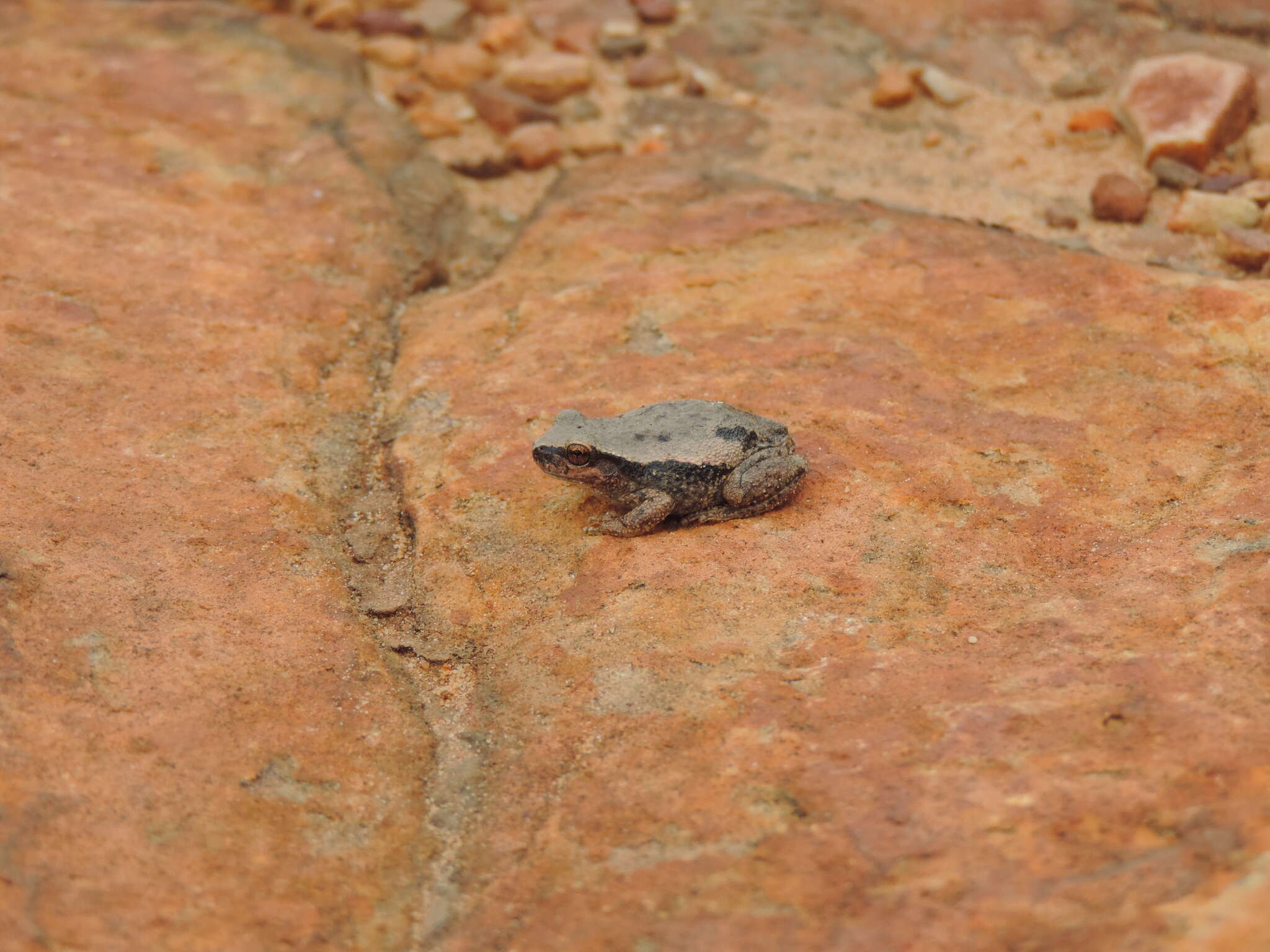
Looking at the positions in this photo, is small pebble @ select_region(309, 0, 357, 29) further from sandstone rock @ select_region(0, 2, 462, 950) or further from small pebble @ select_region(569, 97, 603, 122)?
small pebble @ select_region(569, 97, 603, 122)

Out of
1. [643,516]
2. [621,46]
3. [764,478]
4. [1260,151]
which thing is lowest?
[643,516]

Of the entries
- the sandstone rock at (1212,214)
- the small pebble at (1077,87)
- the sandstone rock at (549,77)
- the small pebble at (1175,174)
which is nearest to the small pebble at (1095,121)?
the small pebble at (1077,87)

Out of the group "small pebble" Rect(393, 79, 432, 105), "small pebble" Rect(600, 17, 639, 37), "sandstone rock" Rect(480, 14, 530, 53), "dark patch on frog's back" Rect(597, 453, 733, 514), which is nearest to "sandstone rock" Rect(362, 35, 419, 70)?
"small pebble" Rect(393, 79, 432, 105)

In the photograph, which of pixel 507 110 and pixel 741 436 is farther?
pixel 507 110

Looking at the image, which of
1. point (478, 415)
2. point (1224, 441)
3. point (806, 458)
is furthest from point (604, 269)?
point (1224, 441)

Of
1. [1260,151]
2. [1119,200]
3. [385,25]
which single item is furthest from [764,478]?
[385,25]

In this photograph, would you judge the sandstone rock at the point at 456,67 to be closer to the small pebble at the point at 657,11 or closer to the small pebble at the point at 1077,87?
the small pebble at the point at 657,11

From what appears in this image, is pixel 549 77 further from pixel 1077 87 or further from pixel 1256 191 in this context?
pixel 1256 191
